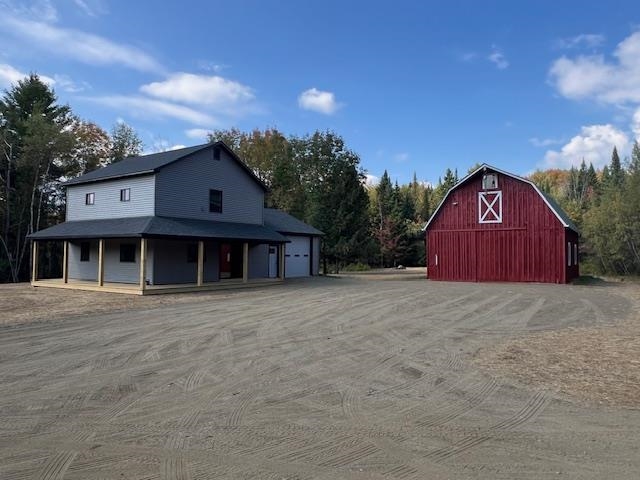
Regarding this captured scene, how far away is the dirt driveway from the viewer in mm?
3414

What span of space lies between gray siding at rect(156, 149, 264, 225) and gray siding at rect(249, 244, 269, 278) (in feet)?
4.66

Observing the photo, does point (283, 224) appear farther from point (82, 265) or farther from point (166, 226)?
point (82, 265)

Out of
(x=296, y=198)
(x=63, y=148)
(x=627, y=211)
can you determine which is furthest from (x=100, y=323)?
(x=296, y=198)

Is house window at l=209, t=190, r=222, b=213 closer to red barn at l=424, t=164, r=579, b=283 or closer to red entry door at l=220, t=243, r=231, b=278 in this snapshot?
red entry door at l=220, t=243, r=231, b=278

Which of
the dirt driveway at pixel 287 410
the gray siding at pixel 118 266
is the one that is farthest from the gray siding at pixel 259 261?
the dirt driveway at pixel 287 410

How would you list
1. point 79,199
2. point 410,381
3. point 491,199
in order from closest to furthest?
point 410,381, point 79,199, point 491,199

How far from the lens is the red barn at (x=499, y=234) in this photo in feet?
72.6

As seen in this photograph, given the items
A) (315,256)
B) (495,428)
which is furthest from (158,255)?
(495,428)

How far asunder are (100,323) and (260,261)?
47.5ft

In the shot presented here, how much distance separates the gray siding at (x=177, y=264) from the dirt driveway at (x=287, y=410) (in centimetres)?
959

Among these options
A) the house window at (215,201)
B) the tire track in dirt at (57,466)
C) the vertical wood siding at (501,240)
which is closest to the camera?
the tire track in dirt at (57,466)

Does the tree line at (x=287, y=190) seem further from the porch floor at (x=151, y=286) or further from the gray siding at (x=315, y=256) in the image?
the porch floor at (x=151, y=286)

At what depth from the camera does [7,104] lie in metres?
32.8

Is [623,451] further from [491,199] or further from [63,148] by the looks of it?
[63,148]
